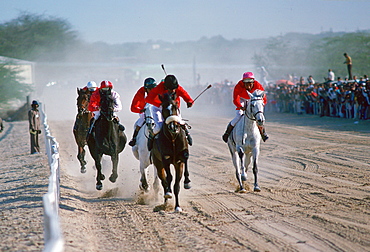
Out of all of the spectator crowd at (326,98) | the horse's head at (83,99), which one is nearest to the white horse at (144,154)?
the horse's head at (83,99)

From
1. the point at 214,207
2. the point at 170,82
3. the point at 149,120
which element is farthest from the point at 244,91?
the point at 214,207

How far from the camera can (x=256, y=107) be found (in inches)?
393

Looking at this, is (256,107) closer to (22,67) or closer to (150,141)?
(150,141)

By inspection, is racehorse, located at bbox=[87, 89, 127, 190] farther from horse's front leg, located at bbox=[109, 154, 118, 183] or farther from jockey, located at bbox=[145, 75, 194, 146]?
jockey, located at bbox=[145, 75, 194, 146]

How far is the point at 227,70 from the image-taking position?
10512 cm

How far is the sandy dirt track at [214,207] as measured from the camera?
6715mm

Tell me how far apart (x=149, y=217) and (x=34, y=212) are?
179cm

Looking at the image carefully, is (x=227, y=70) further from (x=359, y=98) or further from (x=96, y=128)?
(x=96, y=128)

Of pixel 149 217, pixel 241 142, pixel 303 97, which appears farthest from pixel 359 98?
pixel 149 217

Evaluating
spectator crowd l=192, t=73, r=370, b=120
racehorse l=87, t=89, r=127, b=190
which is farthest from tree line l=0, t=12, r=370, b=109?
racehorse l=87, t=89, r=127, b=190

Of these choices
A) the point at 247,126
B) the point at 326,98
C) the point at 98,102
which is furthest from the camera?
the point at 326,98

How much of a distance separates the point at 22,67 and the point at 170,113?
140ft

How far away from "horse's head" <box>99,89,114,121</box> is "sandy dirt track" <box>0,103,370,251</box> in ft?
5.28

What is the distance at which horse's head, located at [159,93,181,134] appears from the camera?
840 cm
